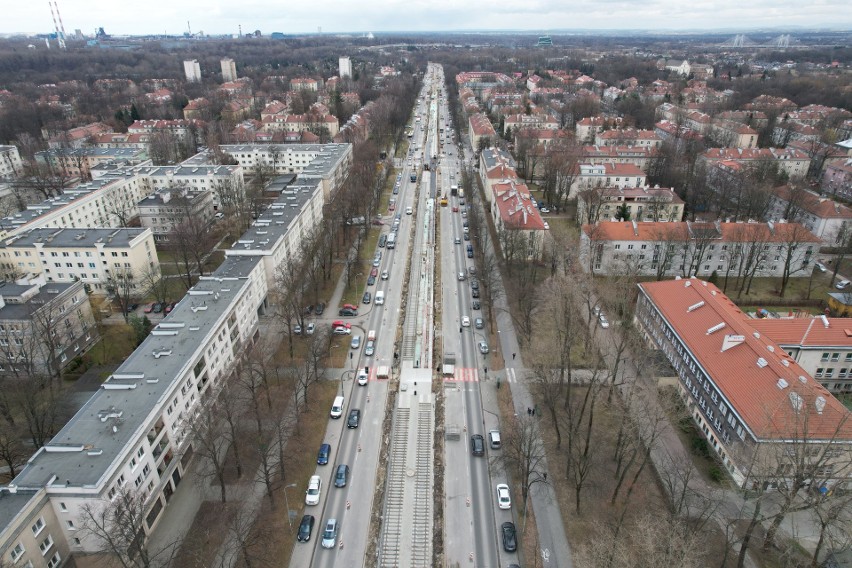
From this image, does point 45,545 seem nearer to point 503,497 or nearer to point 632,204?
point 503,497

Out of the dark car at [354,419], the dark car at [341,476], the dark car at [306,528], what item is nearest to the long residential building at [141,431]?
the dark car at [306,528]

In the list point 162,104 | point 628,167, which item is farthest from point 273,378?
point 162,104

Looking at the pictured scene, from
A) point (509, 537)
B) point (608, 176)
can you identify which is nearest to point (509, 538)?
point (509, 537)

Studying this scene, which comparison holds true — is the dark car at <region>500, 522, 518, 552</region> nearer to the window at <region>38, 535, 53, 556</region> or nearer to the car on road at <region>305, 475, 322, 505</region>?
the car on road at <region>305, 475, 322, 505</region>

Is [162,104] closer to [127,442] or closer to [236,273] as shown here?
[236,273]

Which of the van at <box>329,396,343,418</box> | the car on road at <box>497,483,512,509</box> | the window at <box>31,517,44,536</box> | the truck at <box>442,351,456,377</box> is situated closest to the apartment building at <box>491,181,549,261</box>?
the truck at <box>442,351,456,377</box>

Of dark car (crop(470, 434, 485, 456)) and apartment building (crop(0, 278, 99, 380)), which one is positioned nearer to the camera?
dark car (crop(470, 434, 485, 456))
